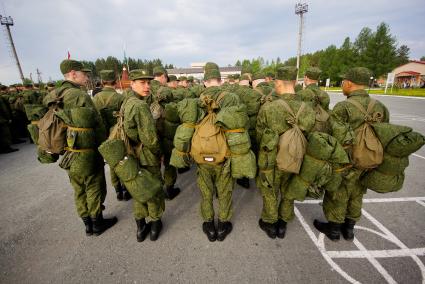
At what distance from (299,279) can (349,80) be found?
2797 millimetres

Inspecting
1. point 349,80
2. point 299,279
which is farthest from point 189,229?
point 349,80

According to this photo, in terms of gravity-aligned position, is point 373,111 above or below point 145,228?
above

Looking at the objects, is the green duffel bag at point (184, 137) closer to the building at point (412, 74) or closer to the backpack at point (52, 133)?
the backpack at point (52, 133)

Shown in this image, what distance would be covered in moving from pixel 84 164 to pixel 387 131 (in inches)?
157

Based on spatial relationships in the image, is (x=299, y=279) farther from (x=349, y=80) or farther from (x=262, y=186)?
(x=349, y=80)

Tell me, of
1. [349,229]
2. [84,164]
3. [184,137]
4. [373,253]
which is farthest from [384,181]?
[84,164]

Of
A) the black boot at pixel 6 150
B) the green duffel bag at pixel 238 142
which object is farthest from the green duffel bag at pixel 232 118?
the black boot at pixel 6 150

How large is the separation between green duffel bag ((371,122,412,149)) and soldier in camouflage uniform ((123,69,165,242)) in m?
2.84

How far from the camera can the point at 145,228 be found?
123 inches

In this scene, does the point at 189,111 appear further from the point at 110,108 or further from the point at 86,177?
the point at 110,108

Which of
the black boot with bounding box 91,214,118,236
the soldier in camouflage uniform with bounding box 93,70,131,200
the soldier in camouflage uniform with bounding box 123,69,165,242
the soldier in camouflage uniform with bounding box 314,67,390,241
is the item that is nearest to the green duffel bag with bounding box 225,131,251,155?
the soldier in camouflage uniform with bounding box 123,69,165,242

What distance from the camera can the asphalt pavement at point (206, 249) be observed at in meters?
2.47

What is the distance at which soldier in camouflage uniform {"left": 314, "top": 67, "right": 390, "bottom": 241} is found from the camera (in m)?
2.67

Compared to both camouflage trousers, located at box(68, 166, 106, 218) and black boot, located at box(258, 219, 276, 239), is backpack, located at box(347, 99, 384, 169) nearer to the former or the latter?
black boot, located at box(258, 219, 276, 239)
